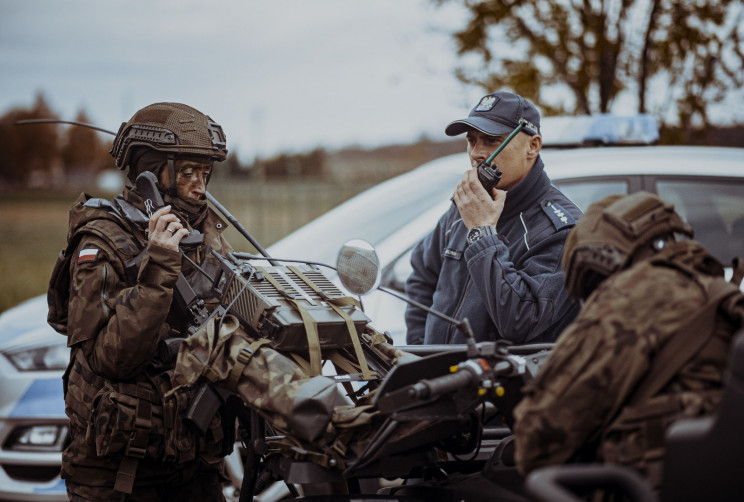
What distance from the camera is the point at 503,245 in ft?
10.6

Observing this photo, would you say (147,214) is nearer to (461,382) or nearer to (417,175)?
(461,382)

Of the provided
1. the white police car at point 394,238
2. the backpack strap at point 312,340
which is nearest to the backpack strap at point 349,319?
the backpack strap at point 312,340

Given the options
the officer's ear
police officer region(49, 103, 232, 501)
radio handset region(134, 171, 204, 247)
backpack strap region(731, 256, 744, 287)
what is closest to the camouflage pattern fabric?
police officer region(49, 103, 232, 501)

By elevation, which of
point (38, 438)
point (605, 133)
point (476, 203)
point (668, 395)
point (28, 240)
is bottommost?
point (28, 240)

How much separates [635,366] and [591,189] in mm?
2725

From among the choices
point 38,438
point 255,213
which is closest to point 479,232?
point 38,438

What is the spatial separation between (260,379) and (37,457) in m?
2.50

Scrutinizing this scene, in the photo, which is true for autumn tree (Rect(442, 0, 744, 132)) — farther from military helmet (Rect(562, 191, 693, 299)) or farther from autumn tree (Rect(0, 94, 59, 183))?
autumn tree (Rect(0, 94, 59, 183))

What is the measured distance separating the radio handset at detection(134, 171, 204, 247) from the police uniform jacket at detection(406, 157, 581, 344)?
1.02 metres

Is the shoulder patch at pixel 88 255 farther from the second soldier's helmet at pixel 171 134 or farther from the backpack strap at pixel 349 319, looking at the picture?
the backpack strap at pixel 349 319

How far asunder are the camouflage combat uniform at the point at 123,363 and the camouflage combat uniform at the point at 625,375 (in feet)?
4.40

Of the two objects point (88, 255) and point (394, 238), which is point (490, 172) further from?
point (88, 255)

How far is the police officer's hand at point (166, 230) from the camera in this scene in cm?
283

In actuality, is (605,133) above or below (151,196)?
above
